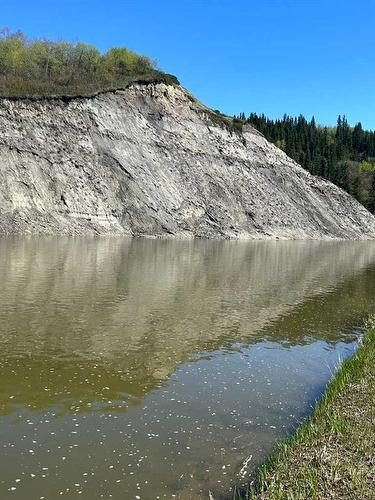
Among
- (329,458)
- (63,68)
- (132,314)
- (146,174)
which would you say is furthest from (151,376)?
(63,68)

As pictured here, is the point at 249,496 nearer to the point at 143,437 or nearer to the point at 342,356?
the point at 143,437

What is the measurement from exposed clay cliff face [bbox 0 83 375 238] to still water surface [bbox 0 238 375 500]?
33.5 meters

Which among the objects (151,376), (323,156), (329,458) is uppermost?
(323,156)

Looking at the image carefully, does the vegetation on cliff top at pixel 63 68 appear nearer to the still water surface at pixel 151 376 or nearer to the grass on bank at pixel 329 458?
the still water surface at pixel 151 376

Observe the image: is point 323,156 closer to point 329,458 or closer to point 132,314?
point 132,314

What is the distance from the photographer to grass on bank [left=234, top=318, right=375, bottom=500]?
622 centimetres

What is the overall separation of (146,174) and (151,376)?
59317mm

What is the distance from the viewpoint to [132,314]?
17.8 metres

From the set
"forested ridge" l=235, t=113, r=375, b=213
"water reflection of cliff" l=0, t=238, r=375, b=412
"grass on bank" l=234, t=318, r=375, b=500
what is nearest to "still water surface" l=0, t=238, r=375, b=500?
"water reflection of cliff" l=0, t=238, r=375, b=412

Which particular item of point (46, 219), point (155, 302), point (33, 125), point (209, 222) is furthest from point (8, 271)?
point (209, 222)

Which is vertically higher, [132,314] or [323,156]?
[323,156]

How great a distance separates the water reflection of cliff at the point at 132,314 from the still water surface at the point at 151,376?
0.06 meters

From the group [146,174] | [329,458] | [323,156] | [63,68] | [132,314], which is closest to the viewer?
[329,458]

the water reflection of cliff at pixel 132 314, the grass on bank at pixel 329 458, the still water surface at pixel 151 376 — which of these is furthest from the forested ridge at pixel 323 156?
the grass on bank at pixel 329 458
